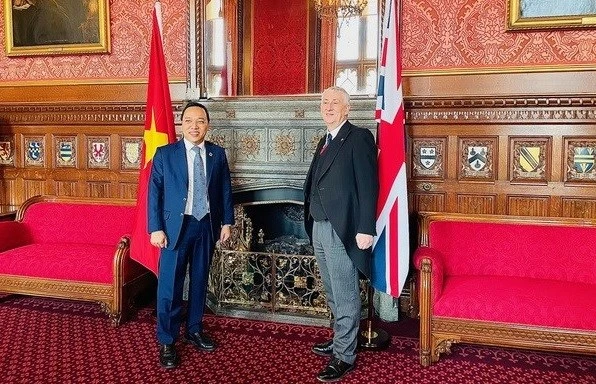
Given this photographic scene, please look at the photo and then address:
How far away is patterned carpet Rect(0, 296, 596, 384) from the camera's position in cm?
314

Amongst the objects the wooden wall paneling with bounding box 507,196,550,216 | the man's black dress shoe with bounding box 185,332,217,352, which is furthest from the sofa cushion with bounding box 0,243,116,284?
the wooden wall paneling with bounding box 507,196,550,216

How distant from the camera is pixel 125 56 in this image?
5.00 m

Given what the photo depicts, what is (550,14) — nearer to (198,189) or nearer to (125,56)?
(198,189)

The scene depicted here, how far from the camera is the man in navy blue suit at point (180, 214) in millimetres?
3369

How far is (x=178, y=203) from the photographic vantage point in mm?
3373

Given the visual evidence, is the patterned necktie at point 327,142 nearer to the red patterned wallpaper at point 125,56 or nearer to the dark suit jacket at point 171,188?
the dark suit jacket at point 171,188

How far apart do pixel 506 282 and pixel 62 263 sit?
3.38 meters

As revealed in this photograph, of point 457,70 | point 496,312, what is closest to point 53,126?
point 457,70

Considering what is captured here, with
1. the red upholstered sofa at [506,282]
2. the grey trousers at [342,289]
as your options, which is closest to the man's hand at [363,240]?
the grey trousers at [342,289]

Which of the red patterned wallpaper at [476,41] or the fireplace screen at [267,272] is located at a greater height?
the red patterned wallpaper at [476,41]

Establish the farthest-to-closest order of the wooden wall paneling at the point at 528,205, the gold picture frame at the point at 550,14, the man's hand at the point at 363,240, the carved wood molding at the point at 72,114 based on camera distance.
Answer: the carved wood molding at the point at 72,114 → the wooden wall paneling at the point at 528,205 → the gold picture frame at the point at 550,14 → the man's hand at the point at 363,240

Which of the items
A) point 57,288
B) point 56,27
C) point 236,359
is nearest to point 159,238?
point 236,359

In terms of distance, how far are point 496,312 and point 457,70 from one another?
1969 mm

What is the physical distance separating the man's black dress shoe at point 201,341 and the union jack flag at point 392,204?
1188 mm
